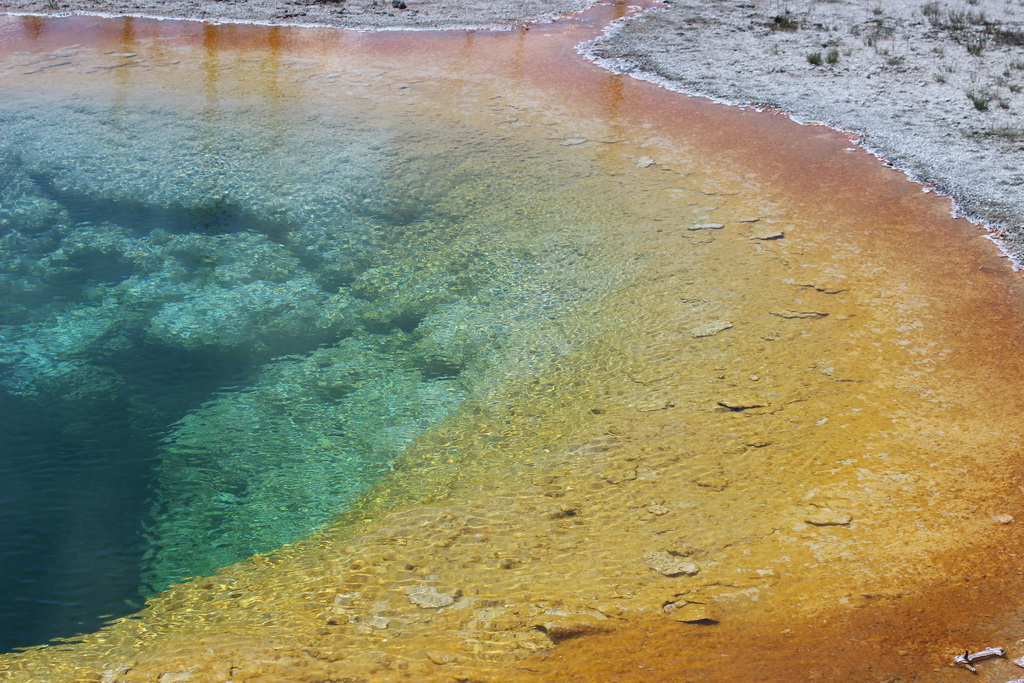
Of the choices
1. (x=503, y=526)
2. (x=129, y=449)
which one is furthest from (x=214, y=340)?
(x=503, y=526)

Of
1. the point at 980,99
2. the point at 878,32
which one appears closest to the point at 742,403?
the point at 980,99

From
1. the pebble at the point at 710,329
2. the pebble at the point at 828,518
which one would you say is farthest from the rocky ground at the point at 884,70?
the pebble at the point at 828,518

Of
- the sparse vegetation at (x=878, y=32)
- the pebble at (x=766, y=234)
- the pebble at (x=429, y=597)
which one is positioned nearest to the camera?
the pebble at (x=429, y=597)

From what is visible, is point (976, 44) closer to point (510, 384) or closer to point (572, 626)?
point (510, 384)

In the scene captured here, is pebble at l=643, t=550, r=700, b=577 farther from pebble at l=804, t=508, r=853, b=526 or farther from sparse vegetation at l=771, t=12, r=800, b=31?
sparse vegetation at l=771, t=12, r=800, b=31

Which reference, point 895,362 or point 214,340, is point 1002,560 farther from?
point 214,340

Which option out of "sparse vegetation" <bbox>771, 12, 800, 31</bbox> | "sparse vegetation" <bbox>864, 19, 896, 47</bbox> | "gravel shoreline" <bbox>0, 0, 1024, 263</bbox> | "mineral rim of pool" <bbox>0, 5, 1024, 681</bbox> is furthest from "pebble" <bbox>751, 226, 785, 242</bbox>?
"sparse vegetation" <bbox>771, 12, 800, 31</bbox>

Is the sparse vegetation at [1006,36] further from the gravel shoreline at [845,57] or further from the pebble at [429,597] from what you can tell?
the pebble at [429,597]

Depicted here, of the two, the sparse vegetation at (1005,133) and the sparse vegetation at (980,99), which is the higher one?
the sparse vegetation at (980,99)
